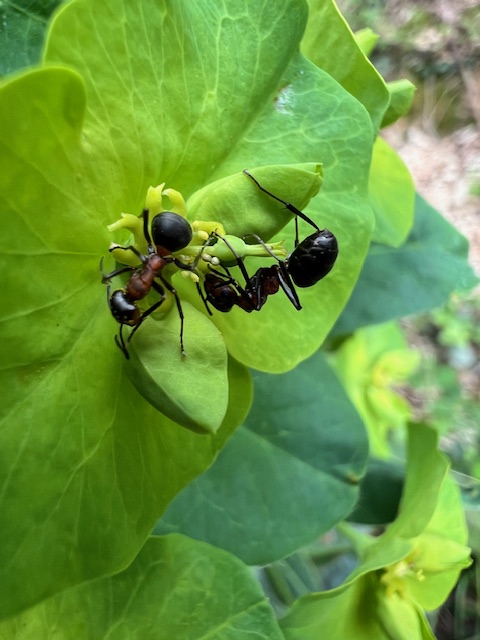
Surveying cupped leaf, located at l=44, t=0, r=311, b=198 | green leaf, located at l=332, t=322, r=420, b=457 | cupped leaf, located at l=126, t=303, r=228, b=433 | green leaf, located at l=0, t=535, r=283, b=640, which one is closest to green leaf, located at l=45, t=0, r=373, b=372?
cupped leaf, located at l=44, t=0, r=311, b=198

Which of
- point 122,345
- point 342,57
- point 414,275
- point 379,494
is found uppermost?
point 342,57

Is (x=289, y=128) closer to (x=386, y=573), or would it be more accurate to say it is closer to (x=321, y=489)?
(x=321, y=489)

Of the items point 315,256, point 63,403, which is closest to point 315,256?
point 315,256

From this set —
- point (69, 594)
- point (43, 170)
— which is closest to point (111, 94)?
point (43, 170)

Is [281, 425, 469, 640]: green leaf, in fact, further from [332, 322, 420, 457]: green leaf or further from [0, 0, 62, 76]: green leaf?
[0, 0, 62, 76]: green leaf

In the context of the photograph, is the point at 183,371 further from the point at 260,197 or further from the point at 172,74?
the point at 172,74

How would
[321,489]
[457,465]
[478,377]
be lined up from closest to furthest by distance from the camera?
[321,489] < [457,465] < [478,377]
